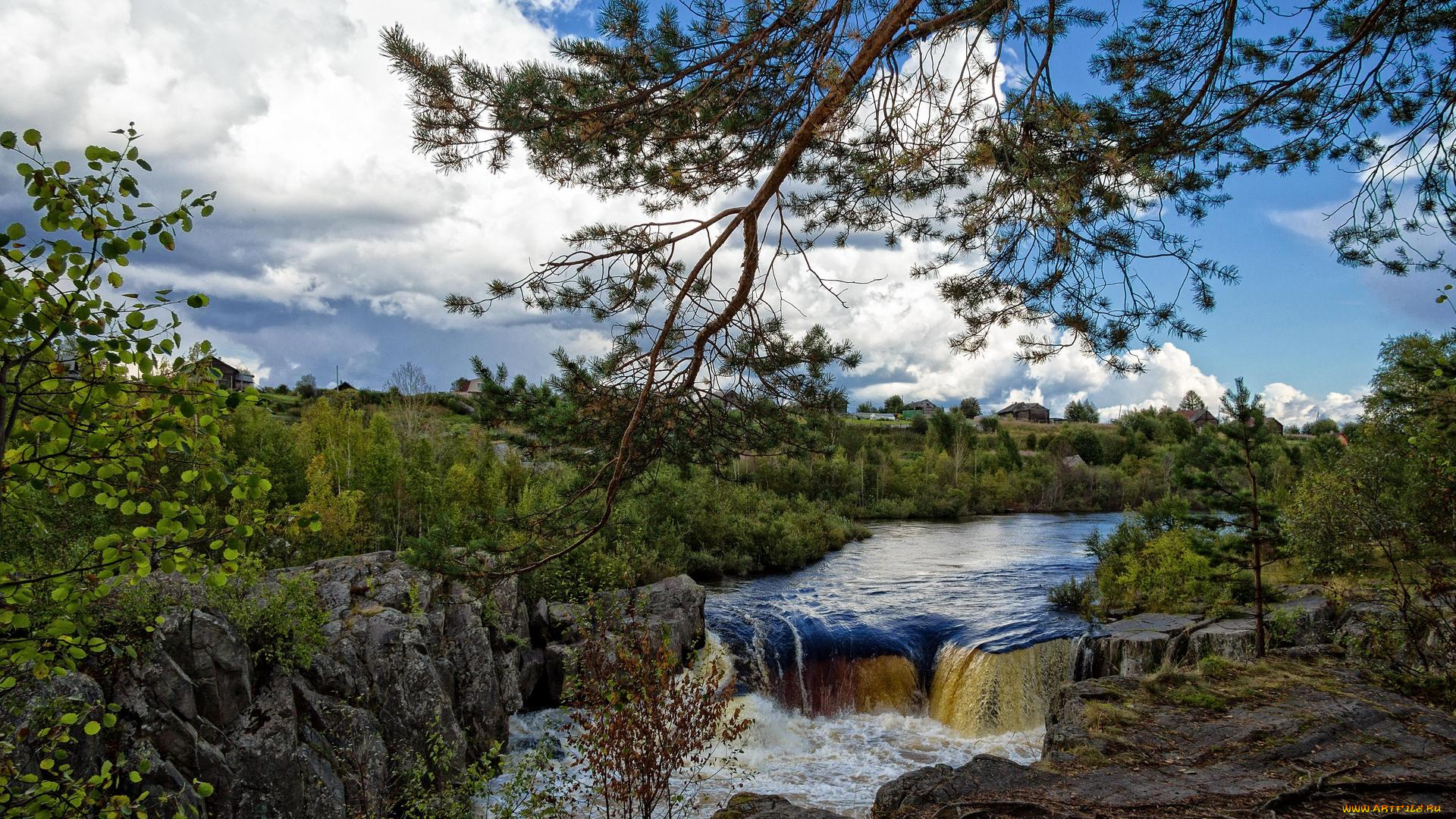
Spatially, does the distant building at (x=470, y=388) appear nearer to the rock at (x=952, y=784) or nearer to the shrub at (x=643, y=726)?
the shrub at (x=643, y=726)

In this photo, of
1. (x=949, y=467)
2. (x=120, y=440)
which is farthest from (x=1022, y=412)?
(x=120, y=440)

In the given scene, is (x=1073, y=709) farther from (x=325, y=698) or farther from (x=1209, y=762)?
(x=325, y=698)

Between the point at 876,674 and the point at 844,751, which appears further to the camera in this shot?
the point at 876,674

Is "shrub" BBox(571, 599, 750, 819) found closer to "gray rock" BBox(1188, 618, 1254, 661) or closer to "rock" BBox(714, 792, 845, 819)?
"rock" BBox(714, 792, 845, 819)

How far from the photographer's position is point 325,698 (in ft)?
22.7

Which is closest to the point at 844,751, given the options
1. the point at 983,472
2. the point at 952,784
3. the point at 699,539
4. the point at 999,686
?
the point at 999,686

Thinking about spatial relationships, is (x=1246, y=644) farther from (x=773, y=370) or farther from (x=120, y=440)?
(x=120, y=440)

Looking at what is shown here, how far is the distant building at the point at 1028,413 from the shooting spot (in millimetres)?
70562

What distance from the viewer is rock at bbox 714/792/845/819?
5.23 m

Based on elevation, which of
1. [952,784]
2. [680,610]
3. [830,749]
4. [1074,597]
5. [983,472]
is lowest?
[830,749]

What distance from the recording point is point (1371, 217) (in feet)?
18.8

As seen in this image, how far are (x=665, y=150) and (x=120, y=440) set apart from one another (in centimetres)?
387

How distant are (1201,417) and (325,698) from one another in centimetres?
1464

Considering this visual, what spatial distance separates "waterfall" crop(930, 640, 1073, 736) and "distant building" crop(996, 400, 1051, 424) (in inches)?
2493
